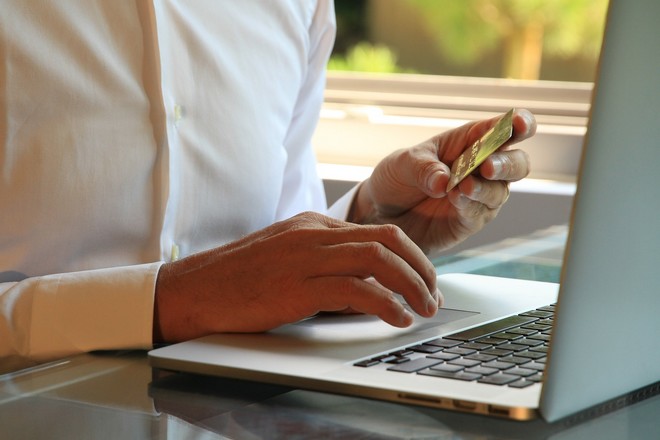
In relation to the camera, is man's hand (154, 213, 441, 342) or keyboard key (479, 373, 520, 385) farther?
man's hand (154, 213, 441, 342)

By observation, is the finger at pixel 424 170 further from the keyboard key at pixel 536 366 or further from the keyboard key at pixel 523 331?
the keyboard key at pixel 536 366

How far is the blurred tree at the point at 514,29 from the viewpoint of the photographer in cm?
189

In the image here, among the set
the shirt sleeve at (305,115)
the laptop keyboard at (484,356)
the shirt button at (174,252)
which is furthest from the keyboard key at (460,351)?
the shirt sleeve at (305,115)

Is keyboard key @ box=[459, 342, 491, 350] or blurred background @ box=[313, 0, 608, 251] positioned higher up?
blurred background @ box=[313, 0, 608, 251]

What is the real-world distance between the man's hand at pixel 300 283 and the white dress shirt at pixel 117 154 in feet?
0.12

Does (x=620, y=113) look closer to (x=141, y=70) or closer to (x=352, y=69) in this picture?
(x=141, y=70)

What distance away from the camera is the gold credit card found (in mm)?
801

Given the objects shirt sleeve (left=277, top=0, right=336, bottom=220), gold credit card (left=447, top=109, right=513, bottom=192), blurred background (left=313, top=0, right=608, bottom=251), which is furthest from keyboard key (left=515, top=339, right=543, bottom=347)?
blurred background (left=313, top=0, right=608, bottom=251)

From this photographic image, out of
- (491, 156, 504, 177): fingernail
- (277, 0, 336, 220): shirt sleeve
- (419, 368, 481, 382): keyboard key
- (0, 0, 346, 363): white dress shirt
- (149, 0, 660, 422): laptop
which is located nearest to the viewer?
(149, 0, 660, 422): laptop

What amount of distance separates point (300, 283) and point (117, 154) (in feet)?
1.22

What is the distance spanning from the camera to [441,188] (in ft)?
2.95

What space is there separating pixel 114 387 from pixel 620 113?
1.16ft

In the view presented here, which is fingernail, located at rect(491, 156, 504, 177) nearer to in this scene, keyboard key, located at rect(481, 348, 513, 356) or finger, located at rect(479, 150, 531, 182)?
finger, located at rect(479, 150, 531, 182)

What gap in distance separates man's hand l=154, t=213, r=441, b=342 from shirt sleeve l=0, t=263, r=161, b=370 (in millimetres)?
29
